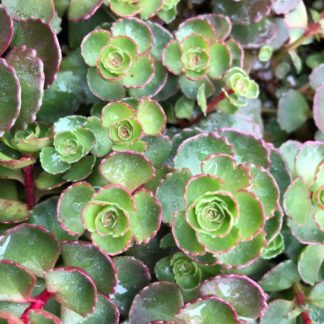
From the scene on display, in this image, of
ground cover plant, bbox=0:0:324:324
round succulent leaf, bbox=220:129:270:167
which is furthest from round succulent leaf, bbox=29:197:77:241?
round succulent leaf, bbox=220:129:270:167

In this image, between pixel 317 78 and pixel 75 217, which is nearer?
pixel 75 217

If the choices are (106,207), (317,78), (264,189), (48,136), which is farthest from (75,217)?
(317,78)

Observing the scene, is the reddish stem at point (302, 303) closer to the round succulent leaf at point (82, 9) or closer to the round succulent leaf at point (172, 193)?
the round succulent leaf at point (172, 193)

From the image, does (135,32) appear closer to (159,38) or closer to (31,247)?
(159,38)

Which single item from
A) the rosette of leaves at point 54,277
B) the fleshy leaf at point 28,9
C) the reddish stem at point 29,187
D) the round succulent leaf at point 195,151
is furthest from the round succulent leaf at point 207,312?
Result: the fleshy leaf at point 28,9

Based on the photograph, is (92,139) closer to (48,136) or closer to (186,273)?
(48,136)

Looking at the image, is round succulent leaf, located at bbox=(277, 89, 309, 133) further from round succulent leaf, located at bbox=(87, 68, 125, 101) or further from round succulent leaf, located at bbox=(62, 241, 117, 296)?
round succulent leaf, located at bbox=(62, 241, 117, 296)
